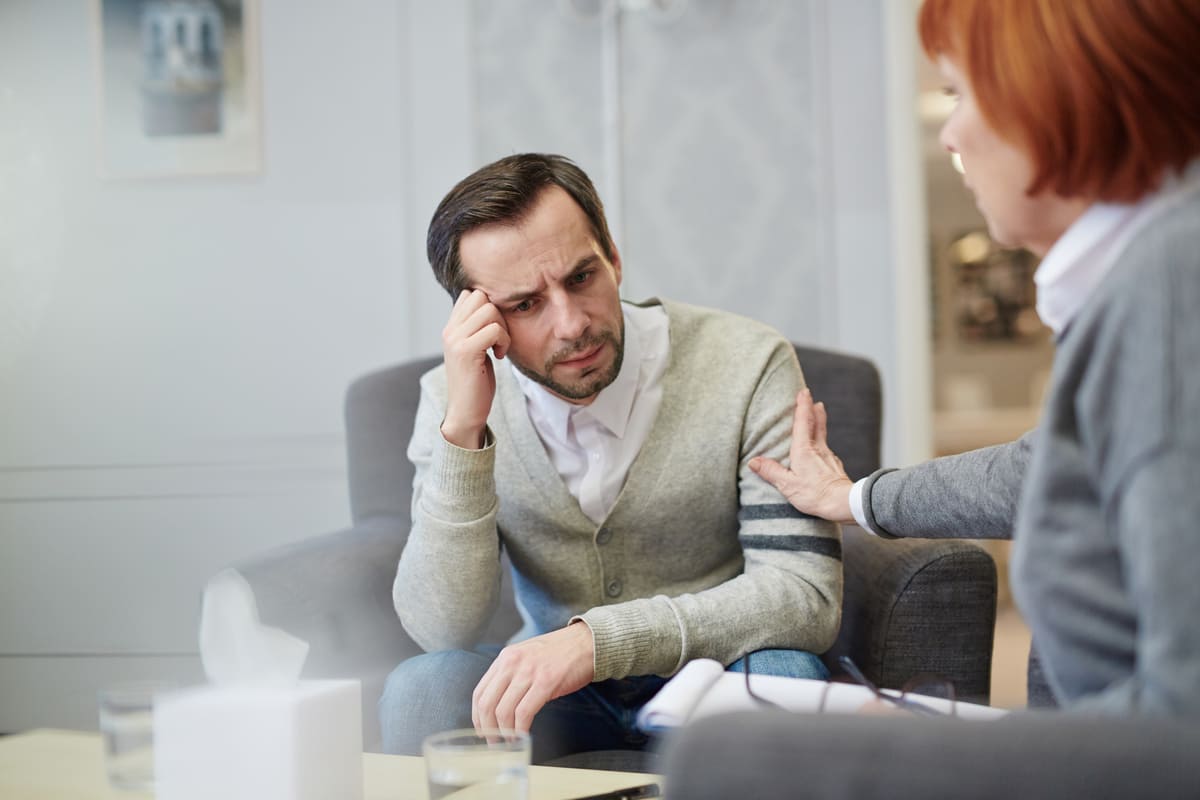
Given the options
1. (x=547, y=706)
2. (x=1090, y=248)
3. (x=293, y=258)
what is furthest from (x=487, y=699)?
(x=293, y=258)

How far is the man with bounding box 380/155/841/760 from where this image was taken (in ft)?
4.46

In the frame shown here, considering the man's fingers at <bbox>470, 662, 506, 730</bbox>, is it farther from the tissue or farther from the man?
the tissue

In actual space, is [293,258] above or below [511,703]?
above

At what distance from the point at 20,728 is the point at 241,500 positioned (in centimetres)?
91

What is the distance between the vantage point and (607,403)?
1.57 meters

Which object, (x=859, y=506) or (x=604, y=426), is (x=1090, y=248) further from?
(x=604, y=426)

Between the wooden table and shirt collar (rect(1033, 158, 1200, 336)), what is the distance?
525 mm

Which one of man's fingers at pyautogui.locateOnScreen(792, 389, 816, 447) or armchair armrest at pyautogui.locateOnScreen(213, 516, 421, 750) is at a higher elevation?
man's fingers at pyautogui.locateOnScreen(792, 389, 816, 447)

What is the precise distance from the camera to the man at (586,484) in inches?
53.6

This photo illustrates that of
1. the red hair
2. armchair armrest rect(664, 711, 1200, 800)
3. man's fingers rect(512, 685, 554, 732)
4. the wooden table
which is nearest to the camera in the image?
armchair armrest rect(664, 711, 1200, 800)

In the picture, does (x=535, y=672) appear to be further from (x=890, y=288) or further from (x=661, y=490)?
(x=890, y=288)

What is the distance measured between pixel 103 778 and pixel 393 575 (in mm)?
693

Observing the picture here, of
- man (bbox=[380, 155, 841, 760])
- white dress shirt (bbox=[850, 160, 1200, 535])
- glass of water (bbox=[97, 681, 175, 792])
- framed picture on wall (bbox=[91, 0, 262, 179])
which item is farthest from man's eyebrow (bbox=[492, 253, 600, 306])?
framed picture on wall (bbox=[91, 0, 262, 179])

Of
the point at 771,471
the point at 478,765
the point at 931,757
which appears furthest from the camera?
the point at 771,471
